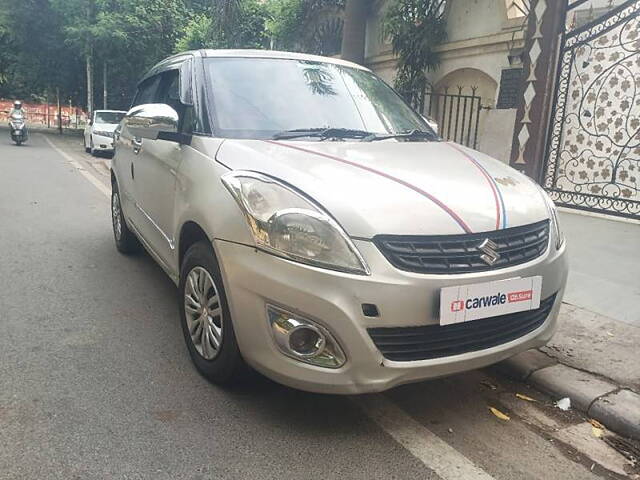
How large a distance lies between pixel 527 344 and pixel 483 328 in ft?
1.11

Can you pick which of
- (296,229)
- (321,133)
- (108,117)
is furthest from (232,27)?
(296,229)

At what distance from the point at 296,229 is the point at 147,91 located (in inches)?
133

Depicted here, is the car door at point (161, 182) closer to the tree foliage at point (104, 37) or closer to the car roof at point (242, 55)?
the car roof at point (242, 55)

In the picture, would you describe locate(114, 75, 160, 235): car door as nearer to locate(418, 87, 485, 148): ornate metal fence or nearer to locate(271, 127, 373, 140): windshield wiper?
locate(271, 127, 373, 140): windshield wiper

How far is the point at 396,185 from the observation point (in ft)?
8.30

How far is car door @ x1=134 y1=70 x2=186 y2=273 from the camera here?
3.40 m

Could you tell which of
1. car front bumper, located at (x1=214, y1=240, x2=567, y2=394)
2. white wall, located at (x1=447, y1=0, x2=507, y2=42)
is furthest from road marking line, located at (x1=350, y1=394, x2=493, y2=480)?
white wall, located at (x1=447, y1=0, x2=507, y2=42)

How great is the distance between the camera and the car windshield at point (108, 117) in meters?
17.3

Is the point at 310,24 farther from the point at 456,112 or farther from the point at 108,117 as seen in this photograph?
the point at 108,117

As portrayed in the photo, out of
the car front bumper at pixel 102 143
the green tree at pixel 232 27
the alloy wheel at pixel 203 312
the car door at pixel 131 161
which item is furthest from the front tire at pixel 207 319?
the car front bumper at pixel 102 143

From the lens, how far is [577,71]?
6.80 meters

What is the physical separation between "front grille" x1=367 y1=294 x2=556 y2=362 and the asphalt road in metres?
0.45

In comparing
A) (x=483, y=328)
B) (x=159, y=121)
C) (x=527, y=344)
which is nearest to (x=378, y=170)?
(x=483, y=328)

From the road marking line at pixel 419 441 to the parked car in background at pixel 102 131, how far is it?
15.5 m
